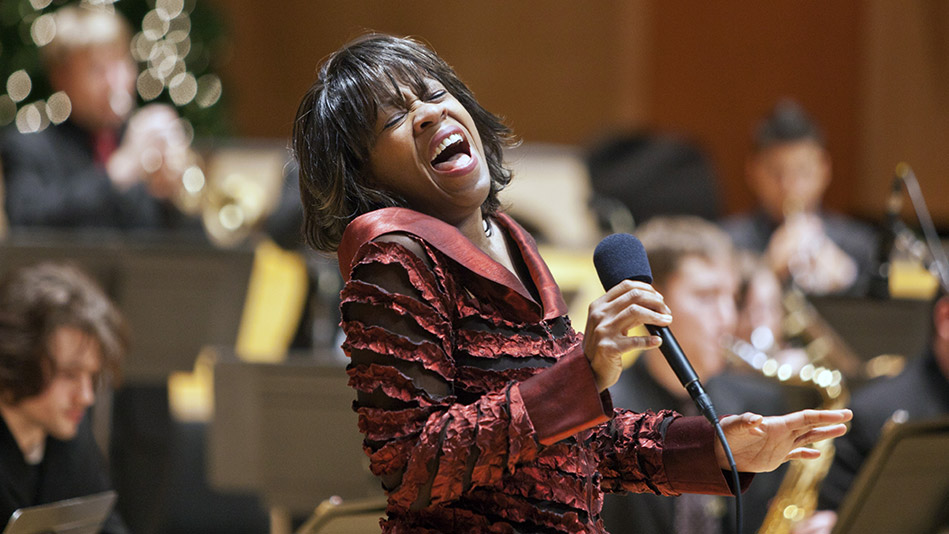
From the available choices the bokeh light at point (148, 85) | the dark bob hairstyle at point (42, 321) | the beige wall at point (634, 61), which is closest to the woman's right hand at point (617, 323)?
the dark bob hairstyle at point (42, 321)

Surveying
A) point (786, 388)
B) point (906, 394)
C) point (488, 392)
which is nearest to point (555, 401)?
point (488, 392)

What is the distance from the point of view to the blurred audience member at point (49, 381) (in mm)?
2270

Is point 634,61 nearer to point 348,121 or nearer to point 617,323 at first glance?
point 348,121

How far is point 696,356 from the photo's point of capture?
3027mm

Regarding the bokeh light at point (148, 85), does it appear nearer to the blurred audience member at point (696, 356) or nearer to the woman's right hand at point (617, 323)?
the blurred audience member at point (696, 356)

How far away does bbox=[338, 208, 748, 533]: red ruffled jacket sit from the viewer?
1.16 m

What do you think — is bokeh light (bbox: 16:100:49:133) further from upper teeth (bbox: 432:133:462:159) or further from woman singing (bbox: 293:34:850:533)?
upper teeth (bbox: 432:133:462:159)

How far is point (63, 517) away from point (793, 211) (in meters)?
3.60

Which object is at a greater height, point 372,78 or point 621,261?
point 372,78

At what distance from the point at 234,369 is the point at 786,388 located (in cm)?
159

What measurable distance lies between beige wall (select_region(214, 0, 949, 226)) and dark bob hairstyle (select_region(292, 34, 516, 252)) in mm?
5411

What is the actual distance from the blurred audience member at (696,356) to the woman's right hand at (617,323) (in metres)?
1.80

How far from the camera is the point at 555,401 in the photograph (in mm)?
1154

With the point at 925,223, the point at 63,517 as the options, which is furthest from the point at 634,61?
the point at 63,517
